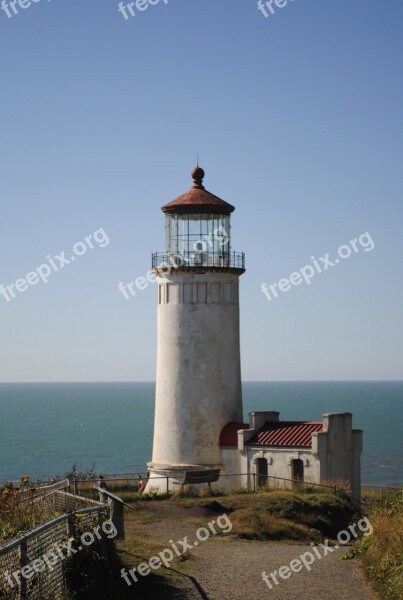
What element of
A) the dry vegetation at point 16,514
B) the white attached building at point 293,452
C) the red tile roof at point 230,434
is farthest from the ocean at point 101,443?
the dry vegetation at point 16,514

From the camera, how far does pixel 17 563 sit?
38.7ft

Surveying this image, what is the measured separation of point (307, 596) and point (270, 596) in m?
0.62

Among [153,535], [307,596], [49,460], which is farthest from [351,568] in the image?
[49,460]

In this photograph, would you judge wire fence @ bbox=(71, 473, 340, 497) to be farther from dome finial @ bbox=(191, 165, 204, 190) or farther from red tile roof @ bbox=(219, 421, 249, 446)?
dome finial @ bbox=(191, 165, 204, 190)

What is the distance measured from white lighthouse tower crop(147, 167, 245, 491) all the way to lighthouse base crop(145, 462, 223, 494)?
0.13ft

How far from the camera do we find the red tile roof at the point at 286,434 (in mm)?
28969

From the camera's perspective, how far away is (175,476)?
30.7 metres

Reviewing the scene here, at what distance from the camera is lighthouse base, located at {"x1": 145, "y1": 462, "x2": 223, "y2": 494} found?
29.3m

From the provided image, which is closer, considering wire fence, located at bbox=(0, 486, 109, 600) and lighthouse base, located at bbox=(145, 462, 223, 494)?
wire fence, located at bbox=(0, 486, 109, 600)

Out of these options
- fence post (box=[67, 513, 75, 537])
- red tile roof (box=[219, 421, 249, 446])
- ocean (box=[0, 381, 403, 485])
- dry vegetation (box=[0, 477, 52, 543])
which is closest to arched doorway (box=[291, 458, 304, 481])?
red tile roof (box=[219, 421, 249, 446])

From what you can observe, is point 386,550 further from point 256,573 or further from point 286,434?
point 286,434

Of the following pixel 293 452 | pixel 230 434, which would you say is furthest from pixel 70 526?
pixel 230 434

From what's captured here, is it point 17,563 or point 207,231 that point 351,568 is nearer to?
point 17,563

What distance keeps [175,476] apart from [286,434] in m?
4.14
